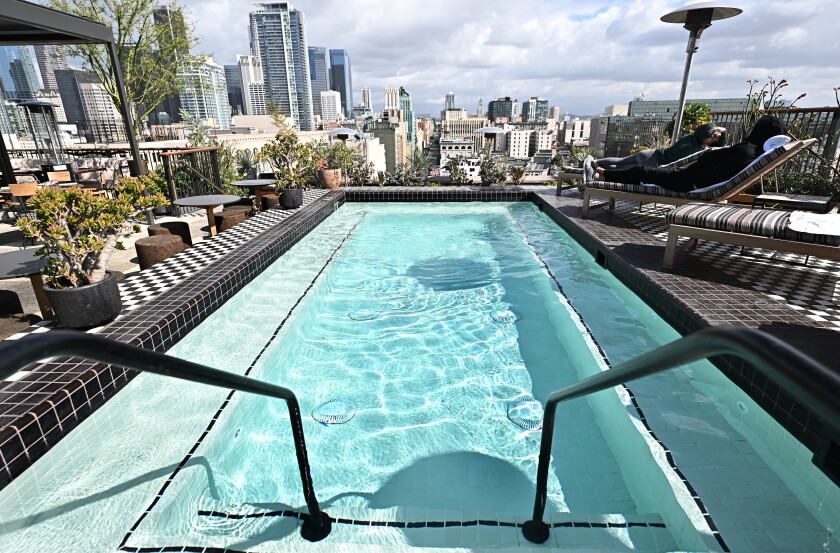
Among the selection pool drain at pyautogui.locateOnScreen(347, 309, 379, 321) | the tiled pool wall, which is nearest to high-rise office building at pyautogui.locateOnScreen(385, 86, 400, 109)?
the tiled pool wall

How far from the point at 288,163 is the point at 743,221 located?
263 inches

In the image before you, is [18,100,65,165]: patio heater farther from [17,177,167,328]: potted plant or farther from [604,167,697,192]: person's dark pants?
[604,167,697,192]: person's dark pants

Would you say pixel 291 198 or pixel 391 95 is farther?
pixel 391 95

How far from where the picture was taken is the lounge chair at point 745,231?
11.0ft

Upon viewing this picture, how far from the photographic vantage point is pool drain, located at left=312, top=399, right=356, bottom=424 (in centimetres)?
299

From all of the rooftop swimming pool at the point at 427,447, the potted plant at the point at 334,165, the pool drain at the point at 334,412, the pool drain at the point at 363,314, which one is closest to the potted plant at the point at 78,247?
the rooftop swimming pool at the point at 427,447

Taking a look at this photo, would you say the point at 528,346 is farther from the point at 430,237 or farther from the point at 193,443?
the point at 430,237

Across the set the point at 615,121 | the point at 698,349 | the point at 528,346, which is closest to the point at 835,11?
the point at 528,346

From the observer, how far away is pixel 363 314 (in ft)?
14.8

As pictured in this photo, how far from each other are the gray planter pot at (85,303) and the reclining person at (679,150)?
21.4 ft

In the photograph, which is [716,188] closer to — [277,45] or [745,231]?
[745,231]

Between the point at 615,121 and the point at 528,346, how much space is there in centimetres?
6489

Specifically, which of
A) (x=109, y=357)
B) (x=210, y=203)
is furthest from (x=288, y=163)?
(x=109, y=357)

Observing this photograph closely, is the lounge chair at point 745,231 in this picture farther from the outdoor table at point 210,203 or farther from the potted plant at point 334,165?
the potted plant at point 334,165
